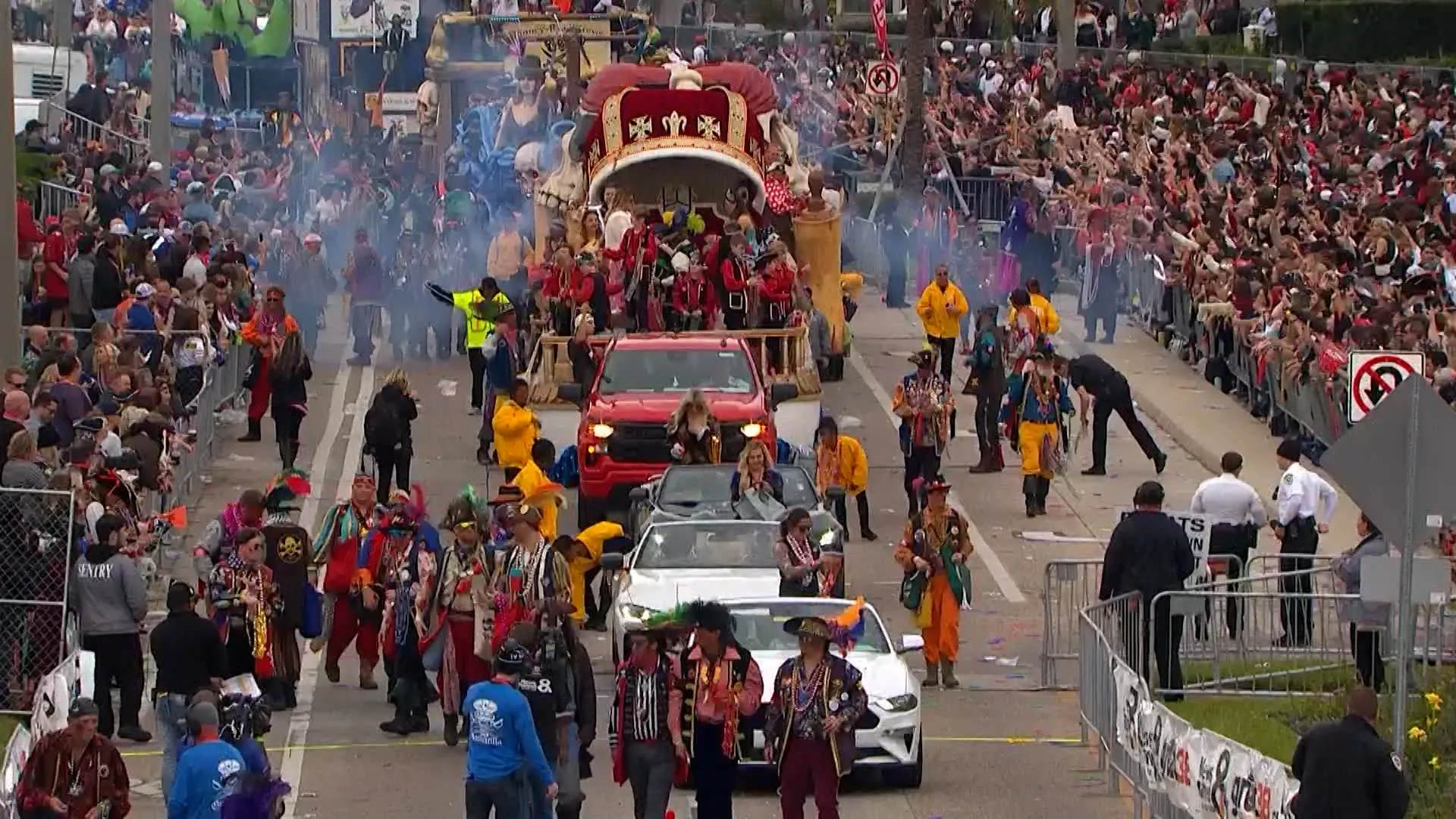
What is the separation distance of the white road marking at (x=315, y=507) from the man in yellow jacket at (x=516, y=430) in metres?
1.87

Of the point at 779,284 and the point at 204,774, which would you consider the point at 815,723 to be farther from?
the point at 779,284

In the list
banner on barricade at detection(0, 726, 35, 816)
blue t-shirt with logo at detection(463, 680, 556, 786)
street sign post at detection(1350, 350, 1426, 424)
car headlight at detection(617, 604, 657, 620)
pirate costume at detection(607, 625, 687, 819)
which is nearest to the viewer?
banner on barricade at detection(0, 726, 35, 816)

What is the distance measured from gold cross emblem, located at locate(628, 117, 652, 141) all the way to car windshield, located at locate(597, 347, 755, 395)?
22.6 feet

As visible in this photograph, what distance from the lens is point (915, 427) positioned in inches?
1036

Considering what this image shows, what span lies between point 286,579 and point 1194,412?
15.2 metres

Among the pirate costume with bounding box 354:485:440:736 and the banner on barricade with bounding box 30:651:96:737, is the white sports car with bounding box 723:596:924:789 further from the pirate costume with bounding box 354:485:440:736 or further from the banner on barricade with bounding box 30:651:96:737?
the banner on barricade with bounding box 30:651:96:737

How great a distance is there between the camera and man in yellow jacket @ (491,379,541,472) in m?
25.3

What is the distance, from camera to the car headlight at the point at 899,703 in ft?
57.2

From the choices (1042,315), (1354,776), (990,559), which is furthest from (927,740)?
(1042,315)

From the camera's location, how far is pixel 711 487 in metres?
Result: 22.9

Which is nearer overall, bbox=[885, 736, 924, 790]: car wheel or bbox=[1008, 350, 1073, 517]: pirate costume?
bbox=[885, 736, 924, 790]: car wheel

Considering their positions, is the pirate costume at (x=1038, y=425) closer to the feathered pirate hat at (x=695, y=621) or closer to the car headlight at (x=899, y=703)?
the car headlight at (x=899, y=703)

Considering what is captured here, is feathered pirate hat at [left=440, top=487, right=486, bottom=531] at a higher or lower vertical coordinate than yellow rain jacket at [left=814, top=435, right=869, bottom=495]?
higher

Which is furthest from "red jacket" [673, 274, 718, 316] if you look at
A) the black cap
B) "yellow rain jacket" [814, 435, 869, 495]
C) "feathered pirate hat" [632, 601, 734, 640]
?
"feathered pirate hat" [632, 601, 734, 640]
